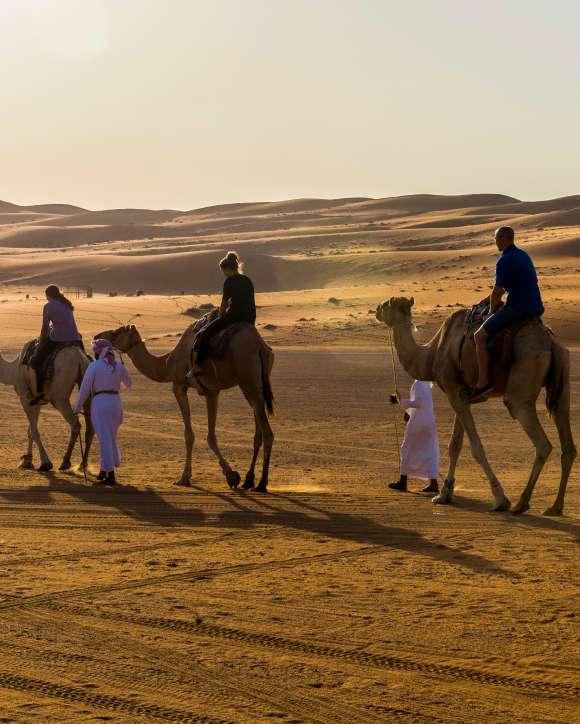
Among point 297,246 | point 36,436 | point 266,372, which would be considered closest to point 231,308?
point 266,372

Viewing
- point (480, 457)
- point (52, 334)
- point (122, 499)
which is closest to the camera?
point (480, 457)

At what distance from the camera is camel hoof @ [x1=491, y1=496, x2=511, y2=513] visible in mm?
12383

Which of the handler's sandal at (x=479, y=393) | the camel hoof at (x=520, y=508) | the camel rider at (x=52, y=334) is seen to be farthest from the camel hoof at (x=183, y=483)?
the camel hoof at (x=520, y=508)

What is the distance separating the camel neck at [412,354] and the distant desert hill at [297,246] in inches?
2046

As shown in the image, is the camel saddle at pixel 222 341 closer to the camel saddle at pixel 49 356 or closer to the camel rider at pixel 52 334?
the camel saddle at pixel 49 356

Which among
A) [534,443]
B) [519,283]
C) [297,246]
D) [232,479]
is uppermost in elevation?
[297,246]

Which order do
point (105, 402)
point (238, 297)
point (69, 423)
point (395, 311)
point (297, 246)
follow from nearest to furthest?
point (395, 311) → point (238, 297) → point (105, 402) → point (69, 423) → point (297, 246)

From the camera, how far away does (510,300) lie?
39.9 ft

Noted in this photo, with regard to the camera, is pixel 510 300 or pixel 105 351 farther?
pixel 105 351

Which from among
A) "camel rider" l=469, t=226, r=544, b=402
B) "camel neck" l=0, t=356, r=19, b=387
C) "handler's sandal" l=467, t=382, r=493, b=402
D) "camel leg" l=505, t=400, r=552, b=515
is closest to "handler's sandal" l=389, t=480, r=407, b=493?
"handler's sandal" l=467, t=382, r=493, b=402

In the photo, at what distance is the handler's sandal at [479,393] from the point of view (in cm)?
1248

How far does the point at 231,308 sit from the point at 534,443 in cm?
420

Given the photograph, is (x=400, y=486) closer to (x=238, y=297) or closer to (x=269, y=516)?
(x=269, y=516)

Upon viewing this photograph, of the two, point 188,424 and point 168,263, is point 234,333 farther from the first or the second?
point 168,263
